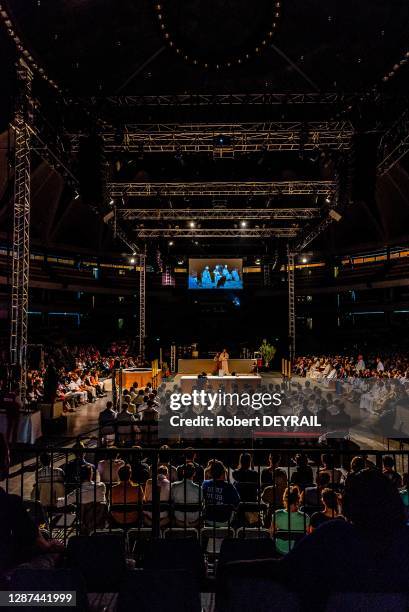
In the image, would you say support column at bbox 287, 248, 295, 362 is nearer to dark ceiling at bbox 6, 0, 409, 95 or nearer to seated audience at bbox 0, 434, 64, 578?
dark ceiling at bbox 6, 0, 409, 95

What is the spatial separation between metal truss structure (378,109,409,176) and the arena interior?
91 millimetres

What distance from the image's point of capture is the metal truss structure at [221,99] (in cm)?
1030

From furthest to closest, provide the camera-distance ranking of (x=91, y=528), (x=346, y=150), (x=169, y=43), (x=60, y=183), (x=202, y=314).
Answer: (x=202, y=314) < (x=60, y=183) < (x=346, y=150) < (x=169, y=43) < (x=91, y=528)

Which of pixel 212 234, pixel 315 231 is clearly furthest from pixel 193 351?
pixel 315 231

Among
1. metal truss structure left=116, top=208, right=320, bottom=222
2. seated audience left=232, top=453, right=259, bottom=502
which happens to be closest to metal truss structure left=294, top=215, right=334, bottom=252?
metal truss structure left=116, top=208, right=320, bottom=222

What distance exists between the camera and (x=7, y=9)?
7875 millimetres

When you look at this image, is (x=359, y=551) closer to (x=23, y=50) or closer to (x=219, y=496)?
(x=219, y=496)

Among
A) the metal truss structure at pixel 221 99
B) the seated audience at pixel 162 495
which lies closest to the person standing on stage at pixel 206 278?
the metal truss structure at pixel 221 99

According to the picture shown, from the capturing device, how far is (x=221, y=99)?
422 inches

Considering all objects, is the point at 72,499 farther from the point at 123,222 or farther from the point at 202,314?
the point at 202,314

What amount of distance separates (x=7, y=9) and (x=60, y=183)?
16.1 m

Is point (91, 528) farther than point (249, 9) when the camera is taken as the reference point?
No

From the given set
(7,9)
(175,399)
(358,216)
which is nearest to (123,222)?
(175,399)

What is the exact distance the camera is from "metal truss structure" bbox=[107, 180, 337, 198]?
556 inches
